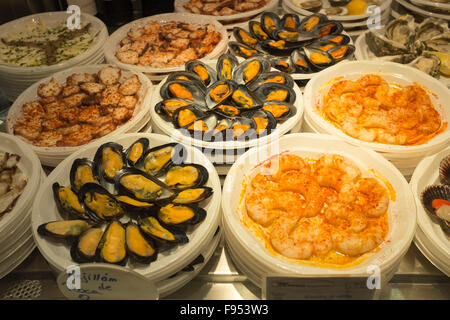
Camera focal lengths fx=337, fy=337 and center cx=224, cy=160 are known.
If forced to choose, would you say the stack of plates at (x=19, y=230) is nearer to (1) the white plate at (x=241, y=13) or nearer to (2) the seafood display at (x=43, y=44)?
(2) the seafood display at (x=43, y=44)

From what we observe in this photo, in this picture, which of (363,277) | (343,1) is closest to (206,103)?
(363,277)

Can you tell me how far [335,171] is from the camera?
6.98 feet

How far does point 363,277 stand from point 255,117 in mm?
1302

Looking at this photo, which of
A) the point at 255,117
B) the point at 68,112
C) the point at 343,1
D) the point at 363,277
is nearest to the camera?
the point at 363,277

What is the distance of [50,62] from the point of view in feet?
10.3

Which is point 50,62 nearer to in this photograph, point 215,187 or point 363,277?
point 215,187

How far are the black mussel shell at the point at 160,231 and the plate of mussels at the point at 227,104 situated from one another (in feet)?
2.10

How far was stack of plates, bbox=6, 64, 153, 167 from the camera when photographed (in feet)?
7.51

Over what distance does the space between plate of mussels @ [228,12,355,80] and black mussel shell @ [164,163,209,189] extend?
4.33 ft

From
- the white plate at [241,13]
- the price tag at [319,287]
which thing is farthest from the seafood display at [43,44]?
the price tag at [319,287]

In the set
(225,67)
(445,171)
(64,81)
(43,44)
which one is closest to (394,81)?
(445,171)

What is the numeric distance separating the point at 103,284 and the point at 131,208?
519mm

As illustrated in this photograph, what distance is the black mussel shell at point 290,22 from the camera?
3.45 metres

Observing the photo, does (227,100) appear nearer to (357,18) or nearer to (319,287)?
(319,287)
